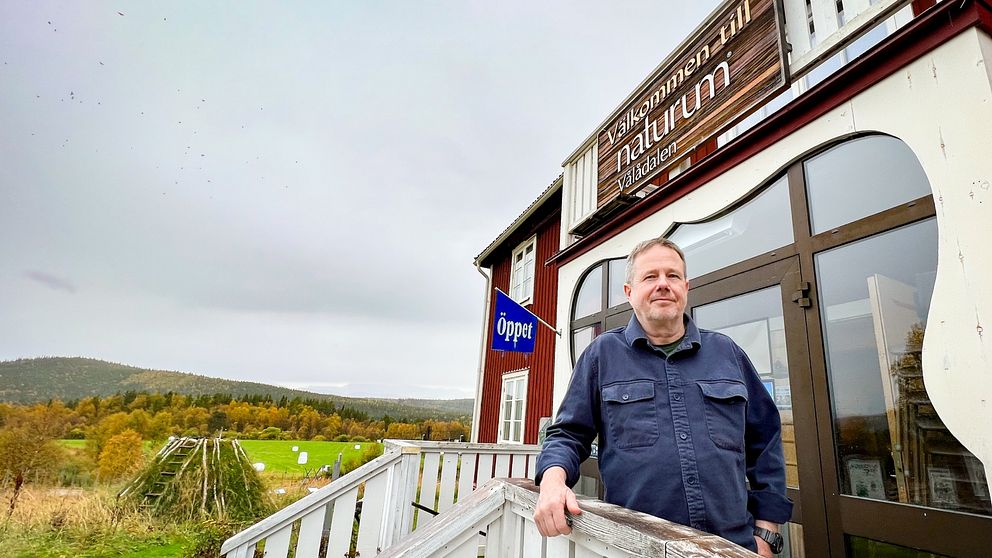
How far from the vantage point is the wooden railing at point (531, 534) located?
1.92 ft

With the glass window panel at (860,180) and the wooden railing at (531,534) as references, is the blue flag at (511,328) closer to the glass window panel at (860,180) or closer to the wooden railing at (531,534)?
the glass window panel at (860,180)

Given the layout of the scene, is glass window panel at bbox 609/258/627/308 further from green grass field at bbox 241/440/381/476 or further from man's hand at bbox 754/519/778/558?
green grass field at bbox 241/440/381/476

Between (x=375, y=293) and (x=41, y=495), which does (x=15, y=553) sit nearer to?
(x=41, y=495)

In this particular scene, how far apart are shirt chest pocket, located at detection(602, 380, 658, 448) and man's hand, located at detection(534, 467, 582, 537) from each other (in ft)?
0.85

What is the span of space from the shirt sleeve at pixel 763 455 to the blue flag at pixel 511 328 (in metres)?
4.16

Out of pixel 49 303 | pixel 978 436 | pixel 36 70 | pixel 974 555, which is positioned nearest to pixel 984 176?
pixel 978 436

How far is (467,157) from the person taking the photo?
490 inches

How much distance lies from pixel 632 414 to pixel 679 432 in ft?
0.38

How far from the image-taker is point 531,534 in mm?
980

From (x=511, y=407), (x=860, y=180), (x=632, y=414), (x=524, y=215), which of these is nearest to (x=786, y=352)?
(x=860, y=180)

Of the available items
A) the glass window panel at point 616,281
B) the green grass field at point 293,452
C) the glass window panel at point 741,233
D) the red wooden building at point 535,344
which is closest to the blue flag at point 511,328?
the red wooden building at point 535,344

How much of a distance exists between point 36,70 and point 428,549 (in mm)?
13046

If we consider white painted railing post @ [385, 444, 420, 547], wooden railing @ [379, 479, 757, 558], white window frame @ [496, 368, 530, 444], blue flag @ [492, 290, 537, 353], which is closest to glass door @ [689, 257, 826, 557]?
wooden railing @ [379, 479, 757, 558]

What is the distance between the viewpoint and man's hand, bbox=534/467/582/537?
2.59 feet
